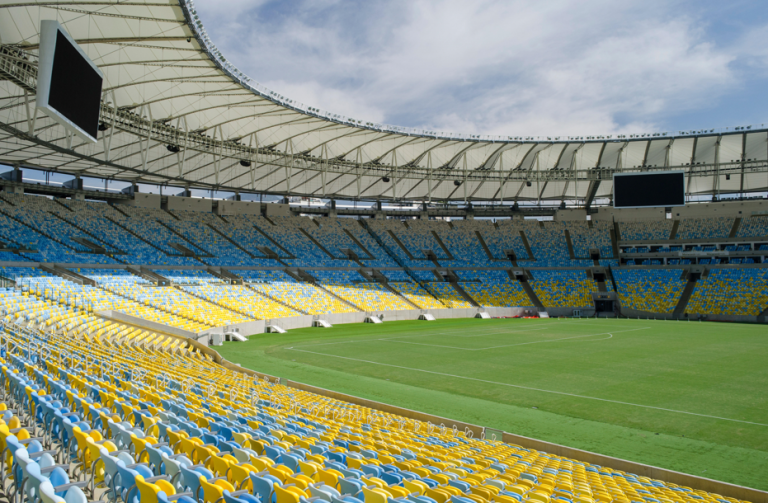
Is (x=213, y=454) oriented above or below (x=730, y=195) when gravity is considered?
below

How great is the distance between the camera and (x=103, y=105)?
29.3 m

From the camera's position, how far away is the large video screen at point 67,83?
585 inches

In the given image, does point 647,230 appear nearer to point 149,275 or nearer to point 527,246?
point 527,246

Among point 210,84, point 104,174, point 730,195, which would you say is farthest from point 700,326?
point 104,174

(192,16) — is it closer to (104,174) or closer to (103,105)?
(103,105)

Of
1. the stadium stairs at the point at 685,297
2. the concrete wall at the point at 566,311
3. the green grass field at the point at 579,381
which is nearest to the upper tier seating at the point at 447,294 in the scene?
the concrete wall at the point at 566,311

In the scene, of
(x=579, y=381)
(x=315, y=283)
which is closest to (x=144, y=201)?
(x=315, y=283)

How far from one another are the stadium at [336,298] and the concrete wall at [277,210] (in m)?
0.28

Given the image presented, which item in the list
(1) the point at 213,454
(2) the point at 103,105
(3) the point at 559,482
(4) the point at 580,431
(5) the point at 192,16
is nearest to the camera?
(1) the point at 213,454

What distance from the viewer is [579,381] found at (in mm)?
20703

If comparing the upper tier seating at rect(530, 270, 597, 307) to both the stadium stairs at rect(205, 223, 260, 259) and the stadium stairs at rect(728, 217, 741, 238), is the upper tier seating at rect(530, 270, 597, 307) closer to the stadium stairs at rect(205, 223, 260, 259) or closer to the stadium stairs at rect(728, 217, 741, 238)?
the stadium stairs at rect(728, 217, 741, 238)

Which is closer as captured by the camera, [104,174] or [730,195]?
[104,174]

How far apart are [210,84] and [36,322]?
16.9 meters

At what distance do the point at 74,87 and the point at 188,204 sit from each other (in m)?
40.5
